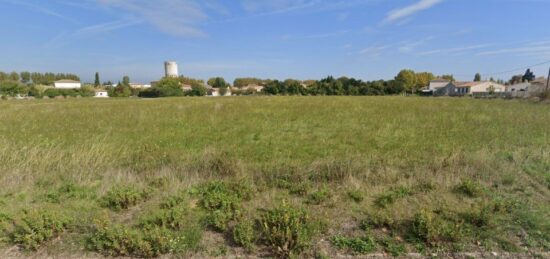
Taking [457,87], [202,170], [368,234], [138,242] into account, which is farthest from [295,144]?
[457,87]

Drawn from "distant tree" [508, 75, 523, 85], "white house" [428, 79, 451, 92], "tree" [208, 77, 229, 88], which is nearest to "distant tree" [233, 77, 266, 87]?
"tree" [208, 77, 229, 88]

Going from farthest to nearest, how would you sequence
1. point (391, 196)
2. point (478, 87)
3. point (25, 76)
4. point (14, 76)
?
point (25, 76), point (14, 76), point (478, 87), point (391, 196)

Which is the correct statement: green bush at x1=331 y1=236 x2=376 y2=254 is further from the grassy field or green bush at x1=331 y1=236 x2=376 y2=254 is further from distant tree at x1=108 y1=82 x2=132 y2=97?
distant tree at x1=108 y1=82 x2=132 y2=97

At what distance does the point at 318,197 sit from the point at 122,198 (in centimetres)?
254

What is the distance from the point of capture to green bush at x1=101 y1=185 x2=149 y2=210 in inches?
141

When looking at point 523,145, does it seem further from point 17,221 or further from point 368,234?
point 17,221

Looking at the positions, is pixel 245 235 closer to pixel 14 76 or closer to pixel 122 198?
pixel 122 198

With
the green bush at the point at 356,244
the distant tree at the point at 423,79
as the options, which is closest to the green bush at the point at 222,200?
the green bush at the point at 356,244

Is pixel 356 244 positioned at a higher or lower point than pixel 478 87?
lower

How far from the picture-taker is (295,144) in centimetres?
856

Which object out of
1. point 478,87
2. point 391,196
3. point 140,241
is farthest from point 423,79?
point 140,241

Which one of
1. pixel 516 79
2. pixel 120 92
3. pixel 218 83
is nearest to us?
pixel 120 92

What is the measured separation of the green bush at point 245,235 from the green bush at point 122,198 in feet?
5.28

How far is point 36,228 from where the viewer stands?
2836mm
